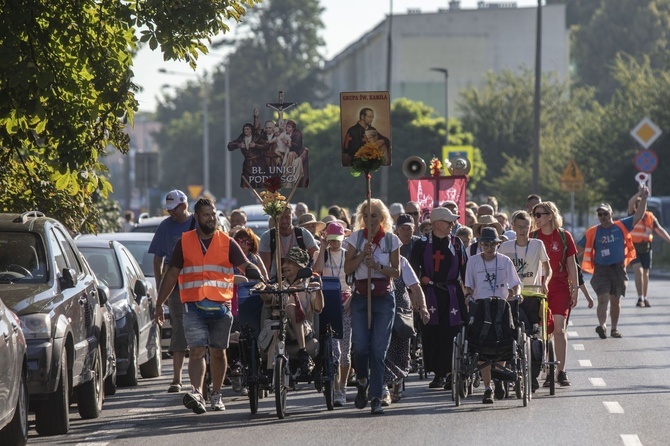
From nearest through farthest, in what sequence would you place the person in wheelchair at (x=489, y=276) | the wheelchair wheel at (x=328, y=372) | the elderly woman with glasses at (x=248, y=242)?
the wheelchair wheel at (x=328, y=372) < the person in wheelchair at (x=489, y=276) < the elderly woman with glasses at (x=248, y=242)

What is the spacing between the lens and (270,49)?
10819 centimetres

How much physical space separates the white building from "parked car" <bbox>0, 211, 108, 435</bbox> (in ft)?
263

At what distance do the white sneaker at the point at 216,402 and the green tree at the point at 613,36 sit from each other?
9058 centimetres

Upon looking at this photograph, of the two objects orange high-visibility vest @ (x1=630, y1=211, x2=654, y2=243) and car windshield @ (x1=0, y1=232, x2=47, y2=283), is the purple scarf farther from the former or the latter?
orange high-visibility vest @ (x1=630, y1=211, x2=654, y2=243)

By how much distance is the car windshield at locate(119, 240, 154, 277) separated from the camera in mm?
20016

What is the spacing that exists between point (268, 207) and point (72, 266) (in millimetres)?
1979

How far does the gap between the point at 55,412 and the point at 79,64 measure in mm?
4489

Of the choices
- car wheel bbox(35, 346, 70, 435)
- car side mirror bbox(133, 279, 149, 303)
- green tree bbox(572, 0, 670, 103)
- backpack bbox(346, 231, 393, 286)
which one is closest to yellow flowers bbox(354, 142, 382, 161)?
backpack bbox(346, 231, 393, 286)

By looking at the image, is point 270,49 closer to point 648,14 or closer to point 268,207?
point 648,14

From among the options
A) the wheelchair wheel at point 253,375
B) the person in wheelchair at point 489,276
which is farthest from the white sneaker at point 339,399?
the person in wheelchair at point 489,276

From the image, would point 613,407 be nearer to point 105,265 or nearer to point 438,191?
point 105,265

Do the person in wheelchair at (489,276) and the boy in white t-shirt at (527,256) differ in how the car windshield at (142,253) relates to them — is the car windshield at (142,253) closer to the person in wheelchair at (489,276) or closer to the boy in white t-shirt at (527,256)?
the boy in white t-shirt at (527,256)

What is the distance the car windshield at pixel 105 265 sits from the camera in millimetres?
16438

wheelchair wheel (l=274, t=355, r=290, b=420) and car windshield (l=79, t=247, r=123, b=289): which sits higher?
car windshield (l=79, t=247, r=123, b=289)
